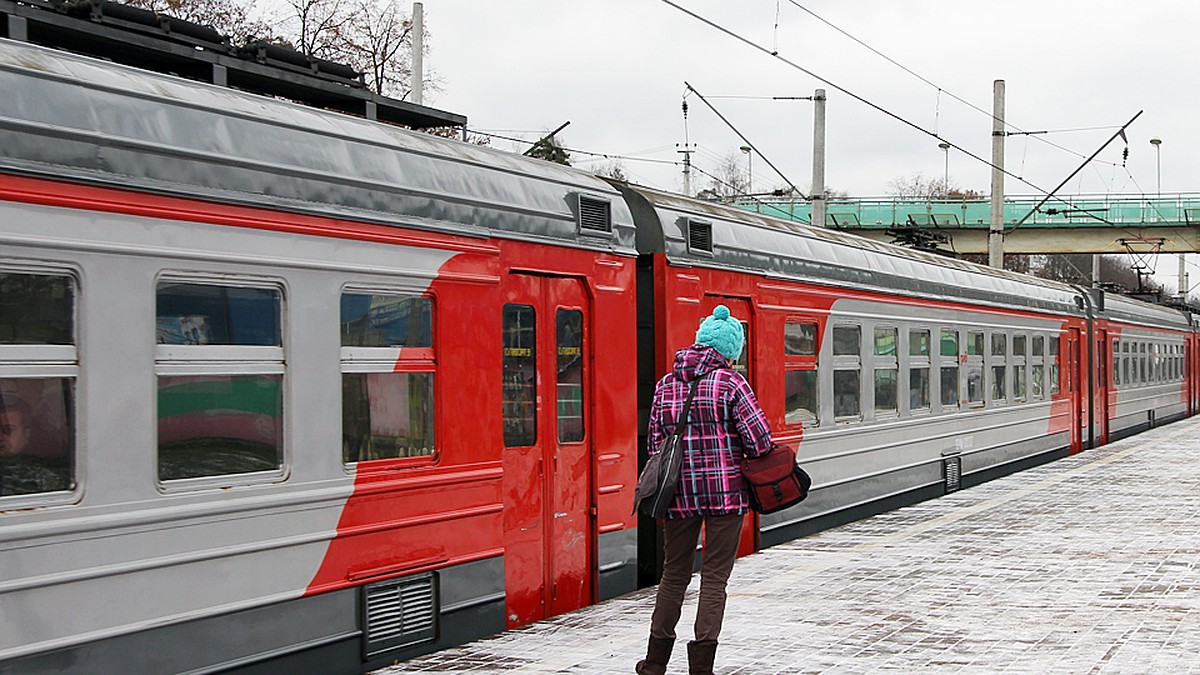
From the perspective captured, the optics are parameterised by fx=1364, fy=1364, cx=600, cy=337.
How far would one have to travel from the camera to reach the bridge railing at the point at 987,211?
51.0 meters

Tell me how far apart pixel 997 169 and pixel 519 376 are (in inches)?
926

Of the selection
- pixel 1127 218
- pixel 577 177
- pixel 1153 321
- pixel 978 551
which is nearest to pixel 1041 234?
pixel 1127 218

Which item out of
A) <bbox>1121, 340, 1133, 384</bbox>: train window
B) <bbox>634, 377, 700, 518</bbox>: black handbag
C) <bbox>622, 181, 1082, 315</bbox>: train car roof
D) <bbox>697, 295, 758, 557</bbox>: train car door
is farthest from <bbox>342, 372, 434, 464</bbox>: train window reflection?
<bbox>1121, 340, 1133, 384</bbox>: train window

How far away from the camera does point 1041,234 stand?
5344 cm

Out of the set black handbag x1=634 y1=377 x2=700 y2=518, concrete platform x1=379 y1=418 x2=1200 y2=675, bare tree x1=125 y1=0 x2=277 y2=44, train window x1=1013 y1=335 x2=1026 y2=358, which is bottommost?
concrete platform x1=379 y1=418 x2=1200 y2=675

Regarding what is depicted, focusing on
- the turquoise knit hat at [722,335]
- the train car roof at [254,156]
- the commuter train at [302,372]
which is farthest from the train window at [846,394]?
the turquoise knit hat at [722,335]

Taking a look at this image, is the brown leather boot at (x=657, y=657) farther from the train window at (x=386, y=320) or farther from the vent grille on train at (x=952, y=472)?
the vent grille on train at (x=952, y=472)

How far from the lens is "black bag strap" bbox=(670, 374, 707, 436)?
23.0ft

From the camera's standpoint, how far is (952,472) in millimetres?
17703

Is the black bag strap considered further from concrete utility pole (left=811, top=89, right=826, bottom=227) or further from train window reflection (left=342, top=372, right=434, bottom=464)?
concrete utility pole (left=811, top=89, right=826, bottom=227)

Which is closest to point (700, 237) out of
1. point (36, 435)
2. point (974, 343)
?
point (36, 435)

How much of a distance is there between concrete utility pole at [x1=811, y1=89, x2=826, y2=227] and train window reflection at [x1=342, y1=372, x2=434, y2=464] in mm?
17355

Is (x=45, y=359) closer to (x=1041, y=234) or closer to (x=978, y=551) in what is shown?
(x=978, y=551)

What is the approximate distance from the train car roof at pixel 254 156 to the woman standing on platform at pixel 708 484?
1769mm
